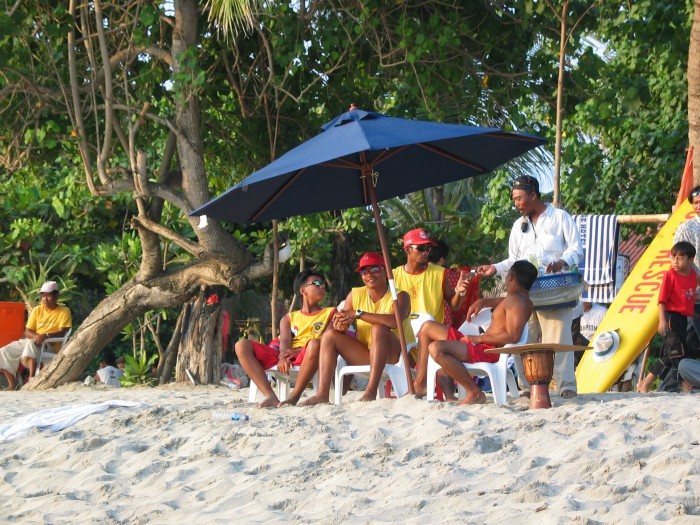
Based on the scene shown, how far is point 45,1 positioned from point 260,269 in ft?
11.3

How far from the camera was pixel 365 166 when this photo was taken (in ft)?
21.2

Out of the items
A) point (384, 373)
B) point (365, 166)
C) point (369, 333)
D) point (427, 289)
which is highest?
point (365, 166)

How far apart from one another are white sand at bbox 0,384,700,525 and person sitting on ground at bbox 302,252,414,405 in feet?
1.07

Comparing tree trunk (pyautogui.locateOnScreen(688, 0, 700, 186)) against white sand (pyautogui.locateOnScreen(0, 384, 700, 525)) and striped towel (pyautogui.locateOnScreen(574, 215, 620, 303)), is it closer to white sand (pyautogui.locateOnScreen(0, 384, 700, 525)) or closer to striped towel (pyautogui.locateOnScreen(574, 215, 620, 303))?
striped towel (pyautogui.locateOnScreen(574, 215, 620, 303))

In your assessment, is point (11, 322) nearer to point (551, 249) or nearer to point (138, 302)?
point (138, 302)

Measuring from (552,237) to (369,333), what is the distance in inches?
53.1

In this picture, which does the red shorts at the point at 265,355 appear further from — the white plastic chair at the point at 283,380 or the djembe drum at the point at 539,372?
the djembe drum at the point at 539,372

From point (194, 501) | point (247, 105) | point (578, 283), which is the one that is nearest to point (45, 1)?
point (247, 105)

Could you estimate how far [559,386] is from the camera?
6.27 meters

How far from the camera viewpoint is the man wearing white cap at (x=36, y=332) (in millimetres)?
11430

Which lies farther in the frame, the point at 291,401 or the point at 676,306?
the point at 676,306

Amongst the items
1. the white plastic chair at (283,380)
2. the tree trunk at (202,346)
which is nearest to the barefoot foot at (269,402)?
the white plastic chair at (283,380)

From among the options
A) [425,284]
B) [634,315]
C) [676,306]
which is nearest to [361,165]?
[425,284]

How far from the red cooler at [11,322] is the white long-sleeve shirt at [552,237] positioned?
7563mm
